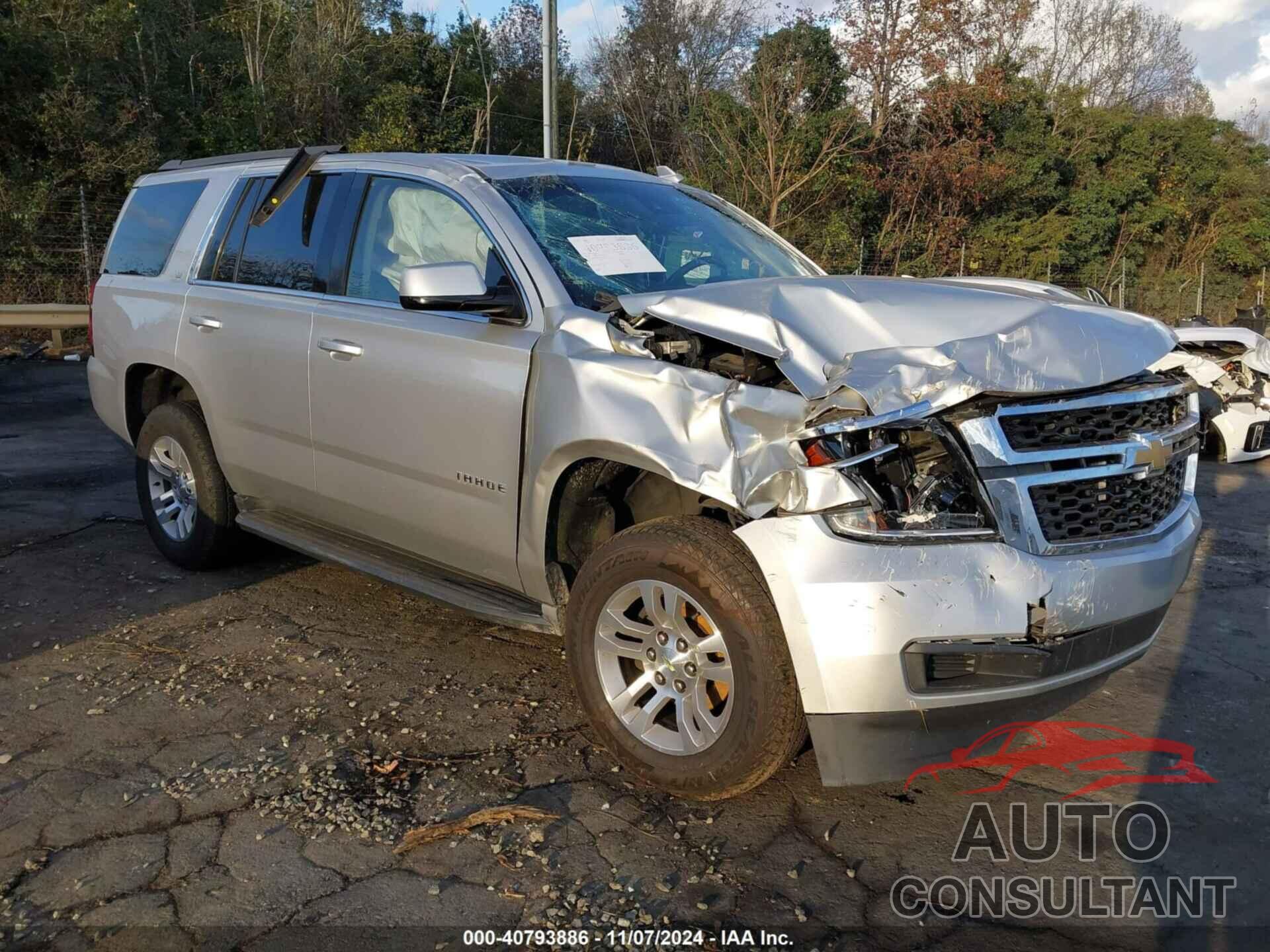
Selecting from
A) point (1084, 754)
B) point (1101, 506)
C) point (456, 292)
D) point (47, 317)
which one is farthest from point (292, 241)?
point (47, 317)

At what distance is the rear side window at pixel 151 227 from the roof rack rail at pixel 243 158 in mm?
114

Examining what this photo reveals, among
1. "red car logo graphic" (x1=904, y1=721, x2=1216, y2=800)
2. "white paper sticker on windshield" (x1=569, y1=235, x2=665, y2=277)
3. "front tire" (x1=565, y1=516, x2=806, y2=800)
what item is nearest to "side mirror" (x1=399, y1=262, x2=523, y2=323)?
"white paper sticker on windshield" (x1=569, y1=235, x2=665, y2=277)

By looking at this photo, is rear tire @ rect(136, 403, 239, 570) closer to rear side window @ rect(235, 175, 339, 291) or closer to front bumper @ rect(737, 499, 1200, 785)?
rear side window @ rect(235, 175, 339, 291)

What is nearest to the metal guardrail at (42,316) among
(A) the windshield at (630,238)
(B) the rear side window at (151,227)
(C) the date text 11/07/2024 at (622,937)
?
(B) the rear side window at (151,227)

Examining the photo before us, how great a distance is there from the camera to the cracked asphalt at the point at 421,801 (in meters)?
2.58

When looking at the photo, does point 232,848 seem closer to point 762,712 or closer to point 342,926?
point 342,926

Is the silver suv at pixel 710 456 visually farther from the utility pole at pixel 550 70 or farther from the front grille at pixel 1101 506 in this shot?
the utility pole at pixel 550 70

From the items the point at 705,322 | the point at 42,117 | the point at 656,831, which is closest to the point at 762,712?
the point at 656,831

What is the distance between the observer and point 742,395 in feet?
9.35

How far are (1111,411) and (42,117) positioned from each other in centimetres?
1742

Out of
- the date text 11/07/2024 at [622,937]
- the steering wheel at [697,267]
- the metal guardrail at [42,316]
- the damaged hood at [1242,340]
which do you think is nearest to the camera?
the date text 11/07/2024 at [622,937]

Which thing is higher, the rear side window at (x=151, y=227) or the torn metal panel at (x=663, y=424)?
the rear side window at (x=151, y=227)

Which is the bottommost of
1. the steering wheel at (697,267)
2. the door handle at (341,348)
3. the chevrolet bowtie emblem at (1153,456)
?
the chevrolet bowtie emblem at (1153,456)

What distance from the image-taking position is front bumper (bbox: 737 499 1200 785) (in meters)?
2.63
